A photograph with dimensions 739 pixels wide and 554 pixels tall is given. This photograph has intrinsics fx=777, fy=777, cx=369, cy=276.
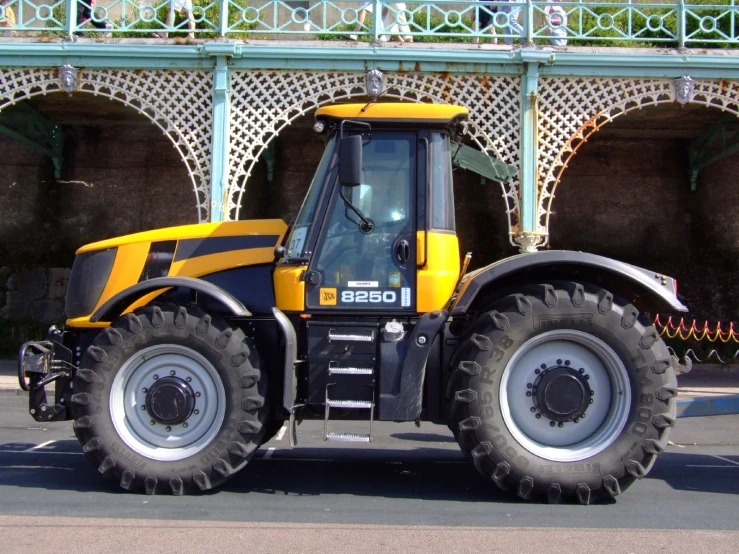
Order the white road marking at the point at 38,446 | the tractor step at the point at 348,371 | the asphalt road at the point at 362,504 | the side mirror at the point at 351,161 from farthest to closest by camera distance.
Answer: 1. the white road marking at the point at 38,446
2. the tractor step at the point at 348,371
3. the side mirror at the point at 351,161
4. the asphalt road at the point at 362,504

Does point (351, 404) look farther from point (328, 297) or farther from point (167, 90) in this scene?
point (167, 90)

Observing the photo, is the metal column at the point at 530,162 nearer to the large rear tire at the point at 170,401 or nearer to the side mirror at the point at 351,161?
the side mirror at the point at 351,161

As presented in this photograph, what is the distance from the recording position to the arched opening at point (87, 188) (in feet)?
50.8

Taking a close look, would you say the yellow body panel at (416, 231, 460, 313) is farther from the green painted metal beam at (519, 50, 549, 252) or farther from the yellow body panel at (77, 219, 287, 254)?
the green painted metal beam at (519, 50, 549, 252)

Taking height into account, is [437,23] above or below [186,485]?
above

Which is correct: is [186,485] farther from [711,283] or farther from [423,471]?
[711,283]

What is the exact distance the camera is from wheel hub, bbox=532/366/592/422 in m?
5.00

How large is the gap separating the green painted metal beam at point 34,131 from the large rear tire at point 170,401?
9.92 metres

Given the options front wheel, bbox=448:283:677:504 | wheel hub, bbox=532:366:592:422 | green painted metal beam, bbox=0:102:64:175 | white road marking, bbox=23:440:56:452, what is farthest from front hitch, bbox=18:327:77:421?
green painted metal beam, bbox=0:102:64:175

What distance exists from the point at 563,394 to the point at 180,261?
2821 mm

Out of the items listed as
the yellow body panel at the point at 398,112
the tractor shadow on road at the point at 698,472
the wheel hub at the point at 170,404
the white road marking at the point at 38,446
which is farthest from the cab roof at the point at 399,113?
the white road marking at the point at 38,446

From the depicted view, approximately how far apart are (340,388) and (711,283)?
1221 cm

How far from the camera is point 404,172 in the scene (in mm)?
5328

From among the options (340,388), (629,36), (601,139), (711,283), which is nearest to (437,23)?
(629,36)
